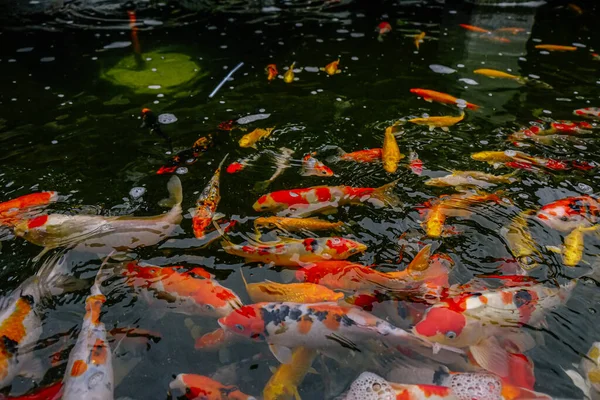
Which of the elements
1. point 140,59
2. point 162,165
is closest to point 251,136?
point 162,165

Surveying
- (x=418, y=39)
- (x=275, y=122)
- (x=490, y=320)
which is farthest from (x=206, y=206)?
(x=418, y=39)

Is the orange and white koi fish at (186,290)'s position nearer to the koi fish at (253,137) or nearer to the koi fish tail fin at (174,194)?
the koi fish tail fin at (174,194)

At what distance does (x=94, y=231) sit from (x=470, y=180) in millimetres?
3770

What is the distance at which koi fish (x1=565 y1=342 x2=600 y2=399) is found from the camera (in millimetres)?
2730

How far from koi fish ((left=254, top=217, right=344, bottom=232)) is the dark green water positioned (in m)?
0.21

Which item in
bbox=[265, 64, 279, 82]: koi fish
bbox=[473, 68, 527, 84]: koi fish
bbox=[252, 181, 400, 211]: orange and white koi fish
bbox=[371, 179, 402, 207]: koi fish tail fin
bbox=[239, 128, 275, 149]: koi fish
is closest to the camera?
bbox=[252, 181, 400, 211]: orange and white koi fish

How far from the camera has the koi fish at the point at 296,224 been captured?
401 centimetres

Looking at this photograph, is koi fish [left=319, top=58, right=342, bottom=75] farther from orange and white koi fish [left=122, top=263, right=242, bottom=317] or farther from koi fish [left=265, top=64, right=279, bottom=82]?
orange and white koi fish [left=122, top=263, right=242, bottom=317]

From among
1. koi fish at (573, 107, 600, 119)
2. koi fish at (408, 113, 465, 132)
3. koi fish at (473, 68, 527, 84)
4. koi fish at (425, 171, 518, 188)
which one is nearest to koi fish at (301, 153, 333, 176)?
koi fish at (425, 171, 518, 188)

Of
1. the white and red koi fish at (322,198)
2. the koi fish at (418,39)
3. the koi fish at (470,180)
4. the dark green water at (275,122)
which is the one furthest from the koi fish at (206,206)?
the koi fish at (418,39)

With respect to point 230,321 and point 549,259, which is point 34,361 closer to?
point 230,321

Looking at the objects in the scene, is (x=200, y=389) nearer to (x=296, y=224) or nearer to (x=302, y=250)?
(x=302, y=250)

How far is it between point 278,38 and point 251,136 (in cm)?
457

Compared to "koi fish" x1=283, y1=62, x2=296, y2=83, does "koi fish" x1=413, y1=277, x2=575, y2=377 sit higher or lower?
lower
